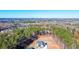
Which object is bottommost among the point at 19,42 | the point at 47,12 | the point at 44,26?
the point at 19,42

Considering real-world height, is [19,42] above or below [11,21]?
below

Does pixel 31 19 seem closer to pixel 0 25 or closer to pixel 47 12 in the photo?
pixel 47 12

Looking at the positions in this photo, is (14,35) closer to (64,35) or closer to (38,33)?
(38,33)

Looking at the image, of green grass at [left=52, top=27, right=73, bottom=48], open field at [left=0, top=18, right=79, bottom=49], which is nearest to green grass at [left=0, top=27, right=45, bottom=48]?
open field at [left=0, top=18, right=79, bottom=49]

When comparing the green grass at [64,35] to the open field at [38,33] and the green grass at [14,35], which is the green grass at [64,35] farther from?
the green grass at [14,35]

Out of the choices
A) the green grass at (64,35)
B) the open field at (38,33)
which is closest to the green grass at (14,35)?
the open field at (38,33)

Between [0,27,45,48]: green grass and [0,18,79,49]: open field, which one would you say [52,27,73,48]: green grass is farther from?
[0,27,45,48]: green grass

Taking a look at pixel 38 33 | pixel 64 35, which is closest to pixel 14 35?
pixel 38 33

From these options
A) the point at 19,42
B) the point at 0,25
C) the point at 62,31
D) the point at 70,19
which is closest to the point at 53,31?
the point at 62,31
